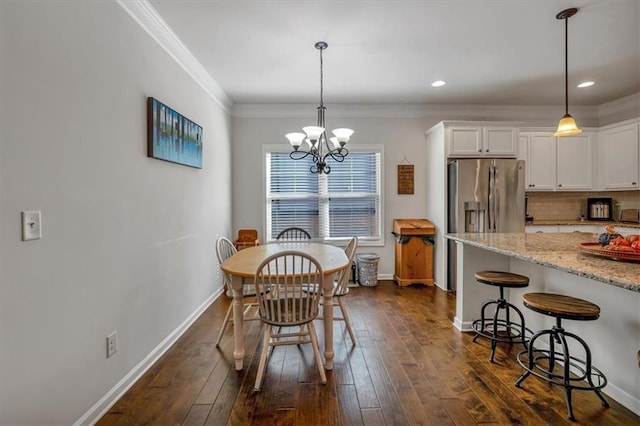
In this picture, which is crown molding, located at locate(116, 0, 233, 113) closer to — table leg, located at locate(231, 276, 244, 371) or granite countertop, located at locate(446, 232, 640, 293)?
table leg, located at locate(231, 276, 244, 371)

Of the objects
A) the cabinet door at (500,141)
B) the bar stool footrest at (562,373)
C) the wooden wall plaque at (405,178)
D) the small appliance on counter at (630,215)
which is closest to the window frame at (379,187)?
the wooden wall plaque at (405,178)

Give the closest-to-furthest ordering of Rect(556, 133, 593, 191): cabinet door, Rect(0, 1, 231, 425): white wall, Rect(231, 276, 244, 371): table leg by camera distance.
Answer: Rect(0, 1, 231, 425): white wall, Rect(231, 276, 244, 371): table leg, Rect(556, 133, 593, 191): cabinet door

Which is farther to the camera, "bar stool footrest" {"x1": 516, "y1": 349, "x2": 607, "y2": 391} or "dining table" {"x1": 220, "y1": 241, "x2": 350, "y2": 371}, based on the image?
"dining table" {"x1": 220, "y1": 241, "x2": 350, "y2": 371}

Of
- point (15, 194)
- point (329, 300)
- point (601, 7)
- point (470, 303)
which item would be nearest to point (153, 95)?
point (15, 194)

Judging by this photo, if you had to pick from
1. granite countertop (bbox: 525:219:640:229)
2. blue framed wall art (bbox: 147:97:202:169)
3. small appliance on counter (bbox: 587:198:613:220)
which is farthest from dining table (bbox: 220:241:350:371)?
small appliance on counter (bbox: 587:198:613:220)

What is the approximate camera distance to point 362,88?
4.03 meters

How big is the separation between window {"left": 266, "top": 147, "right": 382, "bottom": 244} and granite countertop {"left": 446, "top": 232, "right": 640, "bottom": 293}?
6.91 ft

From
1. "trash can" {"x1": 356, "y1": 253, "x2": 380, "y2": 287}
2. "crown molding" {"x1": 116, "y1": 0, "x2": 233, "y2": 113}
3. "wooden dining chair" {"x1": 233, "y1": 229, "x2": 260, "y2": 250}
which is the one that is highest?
"crown molding" {"x1": 116, "y1": 0, "x2": 233, "y2": 113}

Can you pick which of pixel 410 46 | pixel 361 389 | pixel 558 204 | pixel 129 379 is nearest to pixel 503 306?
pixel 361 389

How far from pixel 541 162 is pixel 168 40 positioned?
4948 mm

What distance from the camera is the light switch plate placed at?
1347mm

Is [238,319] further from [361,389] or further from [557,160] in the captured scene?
[557,160]

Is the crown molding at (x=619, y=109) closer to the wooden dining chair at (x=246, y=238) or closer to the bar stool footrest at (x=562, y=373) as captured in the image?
the bar stool footrest at (x=562, y=373)

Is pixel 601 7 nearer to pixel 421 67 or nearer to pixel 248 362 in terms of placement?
pixel 421 67
